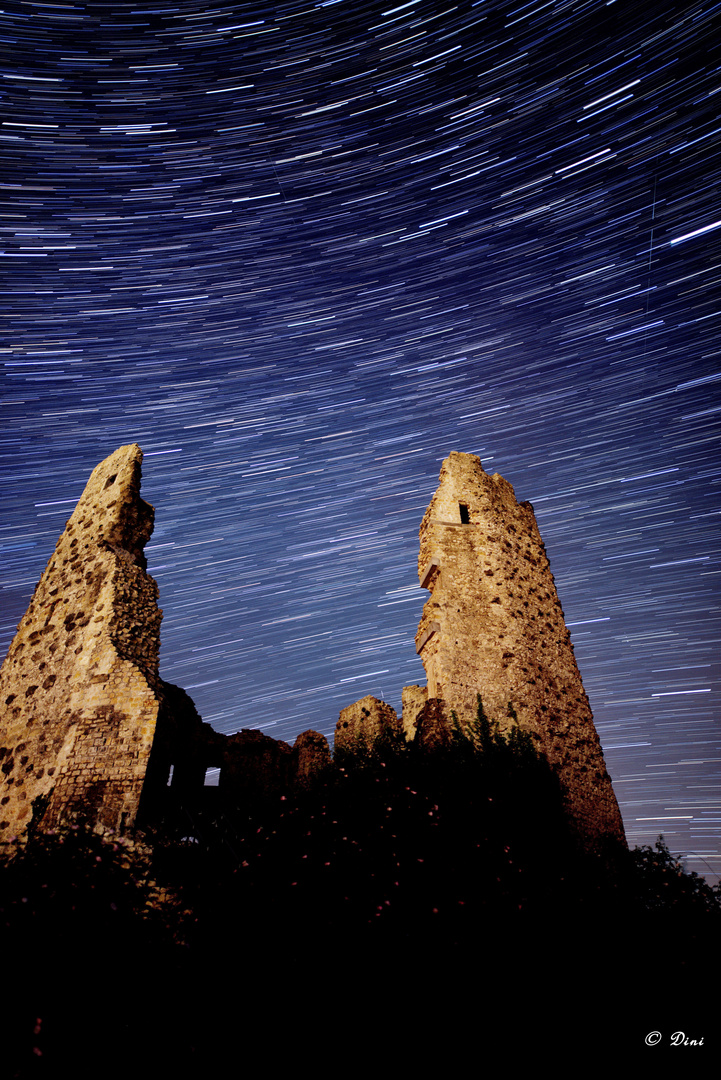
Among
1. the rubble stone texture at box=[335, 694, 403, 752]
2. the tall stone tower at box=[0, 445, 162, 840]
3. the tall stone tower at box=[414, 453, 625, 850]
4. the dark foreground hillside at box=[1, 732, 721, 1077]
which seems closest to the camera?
the dark foreground hillside at box=[1, 732, 721, 1077]

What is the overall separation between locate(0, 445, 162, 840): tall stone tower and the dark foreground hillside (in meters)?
0.74

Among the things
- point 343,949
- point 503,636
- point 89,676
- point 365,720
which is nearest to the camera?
point 343,949

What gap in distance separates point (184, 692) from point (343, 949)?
6.35m

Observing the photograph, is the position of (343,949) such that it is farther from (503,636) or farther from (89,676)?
(503,636)

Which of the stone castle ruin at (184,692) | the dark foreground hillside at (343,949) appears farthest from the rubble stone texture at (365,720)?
the dark foreground hillside at (343,949)

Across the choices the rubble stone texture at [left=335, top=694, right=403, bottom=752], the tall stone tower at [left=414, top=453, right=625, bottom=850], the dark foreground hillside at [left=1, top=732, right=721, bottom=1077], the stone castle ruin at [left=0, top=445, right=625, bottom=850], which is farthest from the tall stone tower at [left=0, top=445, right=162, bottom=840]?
the rubble stone texture at [left=335, top=694, right=403, bottom=752]

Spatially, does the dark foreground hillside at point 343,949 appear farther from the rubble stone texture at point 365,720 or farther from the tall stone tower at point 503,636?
the rubble stone texture at point 365,720

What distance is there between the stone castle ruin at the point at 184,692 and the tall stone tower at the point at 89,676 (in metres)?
0.02

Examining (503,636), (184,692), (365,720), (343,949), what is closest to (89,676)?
(343,949)

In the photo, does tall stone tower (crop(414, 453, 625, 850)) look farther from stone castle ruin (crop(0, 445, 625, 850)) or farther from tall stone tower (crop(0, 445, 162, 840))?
tall stone tower (crop(0, 445, 162, 840))

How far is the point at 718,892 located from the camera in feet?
26.0

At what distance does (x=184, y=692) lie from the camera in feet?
34.2

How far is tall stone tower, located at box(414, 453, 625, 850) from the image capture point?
26.9ft

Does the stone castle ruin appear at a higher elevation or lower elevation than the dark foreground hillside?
higher
